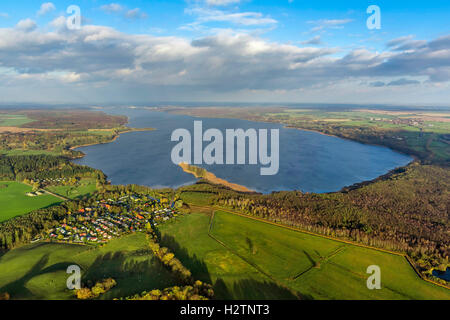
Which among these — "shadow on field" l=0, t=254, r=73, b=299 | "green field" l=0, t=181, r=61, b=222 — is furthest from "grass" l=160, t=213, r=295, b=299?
"green field" l=0, t=181, r=61, b=222

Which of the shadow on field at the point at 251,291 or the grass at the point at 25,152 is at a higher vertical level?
the grass at the point at 25,152

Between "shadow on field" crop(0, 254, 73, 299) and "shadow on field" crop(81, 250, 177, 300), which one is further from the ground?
"shadow on field" crop(0, 254, 73, 299)

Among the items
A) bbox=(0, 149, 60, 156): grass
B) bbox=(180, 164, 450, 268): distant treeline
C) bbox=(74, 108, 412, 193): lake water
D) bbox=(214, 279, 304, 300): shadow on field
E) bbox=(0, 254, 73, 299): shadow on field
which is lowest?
bbox=(214, 279, 304, 300): shadow on field

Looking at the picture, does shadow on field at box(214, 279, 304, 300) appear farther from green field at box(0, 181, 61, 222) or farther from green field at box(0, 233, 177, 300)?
green field at box(0, 181, 61, 222)

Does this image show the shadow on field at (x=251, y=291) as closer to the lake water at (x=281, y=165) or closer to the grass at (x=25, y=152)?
the lake water at (x=281, y=165)

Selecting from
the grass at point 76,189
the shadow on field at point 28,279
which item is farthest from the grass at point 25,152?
the shadow on field at point 28,279

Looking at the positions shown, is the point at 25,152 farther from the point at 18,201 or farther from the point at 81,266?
the point at 81,266
